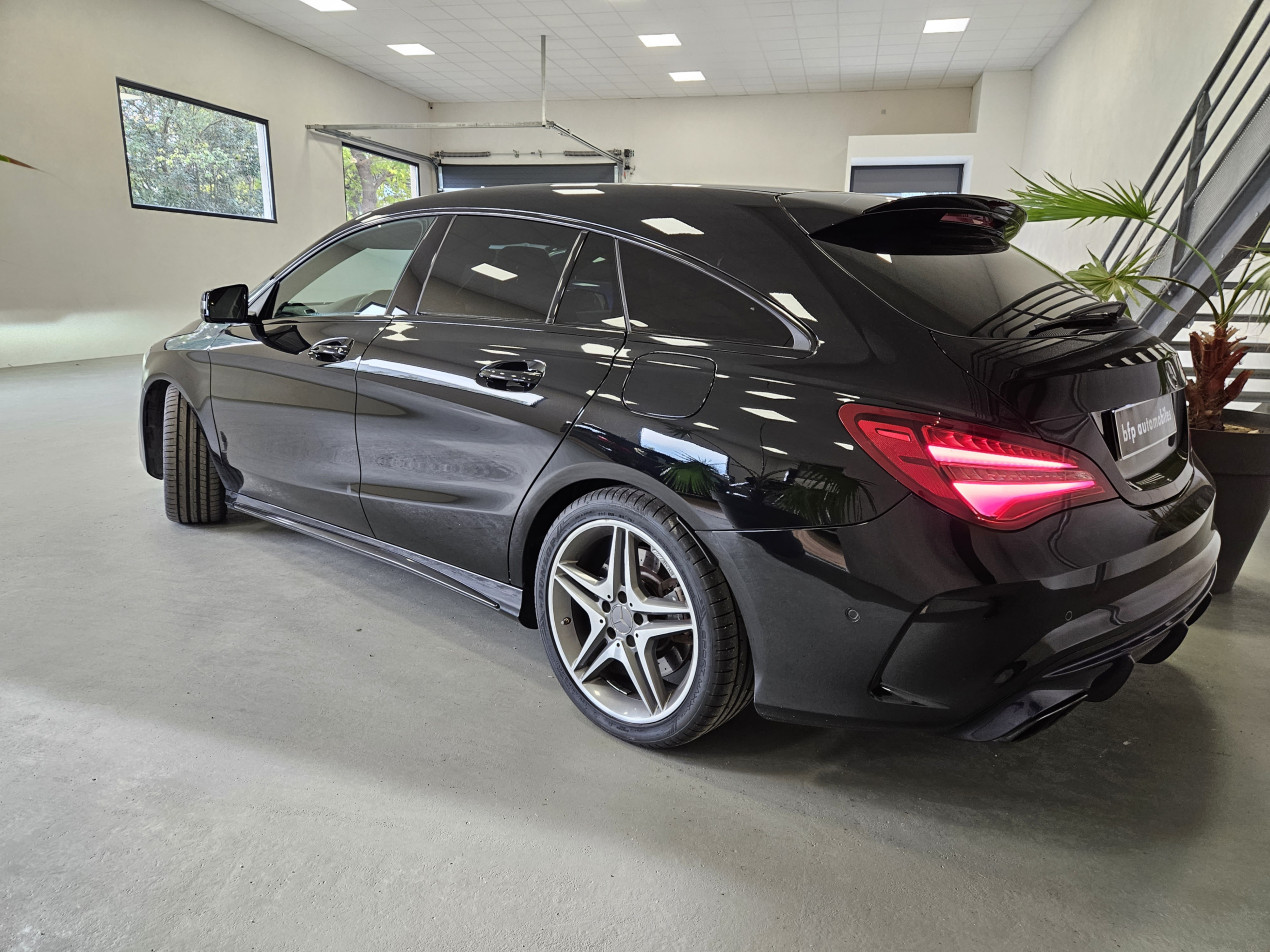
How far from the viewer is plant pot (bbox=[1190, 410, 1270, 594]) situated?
250 centimetres

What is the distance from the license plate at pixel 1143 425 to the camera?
1508 mm

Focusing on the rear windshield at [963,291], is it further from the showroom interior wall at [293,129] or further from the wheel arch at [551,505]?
the showroom interior wall at [293,129]

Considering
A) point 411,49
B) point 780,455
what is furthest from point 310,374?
point 411,49

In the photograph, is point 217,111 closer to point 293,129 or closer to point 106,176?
point 293,129

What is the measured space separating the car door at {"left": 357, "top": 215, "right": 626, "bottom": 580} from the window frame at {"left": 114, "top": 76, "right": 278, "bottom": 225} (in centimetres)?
955

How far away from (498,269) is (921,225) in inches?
40.9

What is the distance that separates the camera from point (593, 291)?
192cm

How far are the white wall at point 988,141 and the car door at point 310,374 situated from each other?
12527 millimetres

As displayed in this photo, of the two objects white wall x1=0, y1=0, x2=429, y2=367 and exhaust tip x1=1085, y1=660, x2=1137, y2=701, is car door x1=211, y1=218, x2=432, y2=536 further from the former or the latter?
white wall x1=0, y1=0, x2=429, y2=367

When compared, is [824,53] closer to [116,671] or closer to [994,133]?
[994,133]

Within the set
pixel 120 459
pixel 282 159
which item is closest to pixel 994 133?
pixel 282 159

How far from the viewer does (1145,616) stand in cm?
150

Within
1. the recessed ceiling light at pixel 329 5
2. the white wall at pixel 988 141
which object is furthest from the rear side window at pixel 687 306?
the white wall at pixel 988 141

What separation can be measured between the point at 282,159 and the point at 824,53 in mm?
8123
